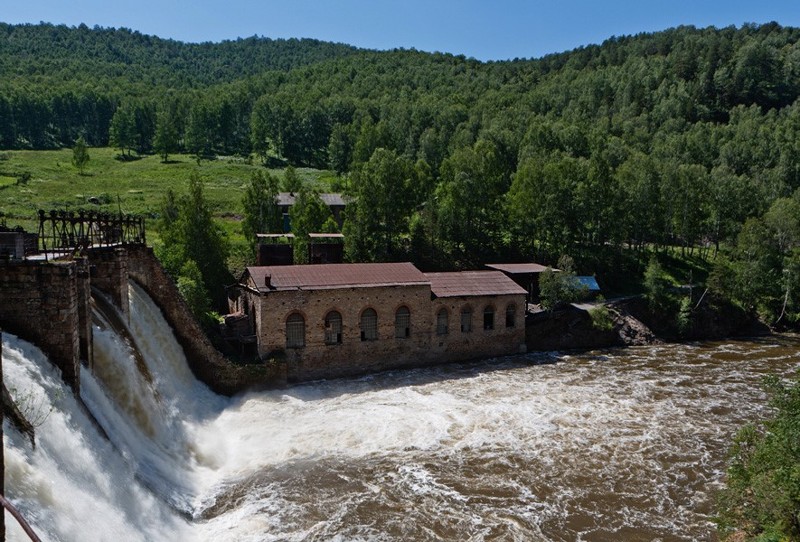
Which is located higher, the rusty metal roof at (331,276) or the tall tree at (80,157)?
the tall tree at (80,157)

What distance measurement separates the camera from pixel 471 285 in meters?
34.8

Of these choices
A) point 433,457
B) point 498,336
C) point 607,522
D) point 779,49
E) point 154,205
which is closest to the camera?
point 607,522

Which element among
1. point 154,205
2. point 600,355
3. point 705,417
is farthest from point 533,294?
point 154,205

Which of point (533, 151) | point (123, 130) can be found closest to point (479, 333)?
point (533, 151)

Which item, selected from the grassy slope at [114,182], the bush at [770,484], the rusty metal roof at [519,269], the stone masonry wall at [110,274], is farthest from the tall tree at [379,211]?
the bush at [770,484]

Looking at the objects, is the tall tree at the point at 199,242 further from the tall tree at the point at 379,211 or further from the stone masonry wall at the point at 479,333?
the stone masonry wall at the point at 479,333

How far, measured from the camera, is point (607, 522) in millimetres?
17031

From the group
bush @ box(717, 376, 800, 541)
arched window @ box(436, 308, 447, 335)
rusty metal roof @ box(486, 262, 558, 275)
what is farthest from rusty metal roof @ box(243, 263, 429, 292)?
bush @ box(717, 376, 800, 541)

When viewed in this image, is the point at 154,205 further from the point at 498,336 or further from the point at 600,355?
the point at 600,355

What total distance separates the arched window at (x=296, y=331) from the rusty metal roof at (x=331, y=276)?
161 cm

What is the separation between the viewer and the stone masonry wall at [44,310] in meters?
14.8

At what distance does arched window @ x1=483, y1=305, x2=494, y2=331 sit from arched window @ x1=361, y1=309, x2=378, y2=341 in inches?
282

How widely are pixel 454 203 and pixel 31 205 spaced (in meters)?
42.4

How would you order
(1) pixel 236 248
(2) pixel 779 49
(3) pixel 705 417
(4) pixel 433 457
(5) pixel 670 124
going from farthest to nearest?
(2) pixel 779 49 < (5) pixel 670 124 < (1) pixel 236 248 < (3) pixel 705 417 < (4) pixel 433 457
